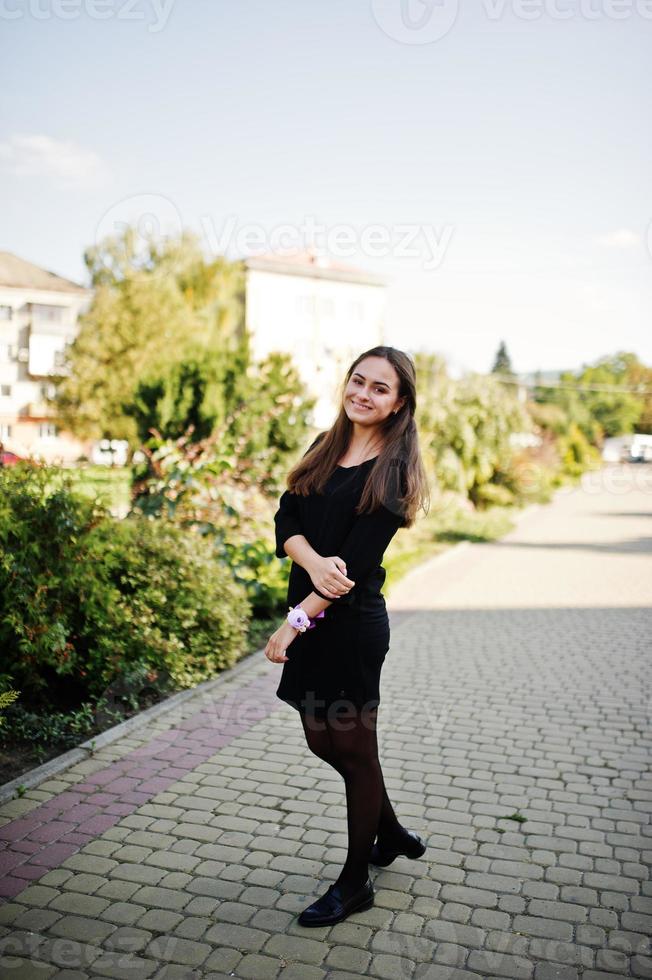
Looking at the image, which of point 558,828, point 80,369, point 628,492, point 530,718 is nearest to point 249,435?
point 530,718

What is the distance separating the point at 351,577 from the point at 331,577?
88 mm

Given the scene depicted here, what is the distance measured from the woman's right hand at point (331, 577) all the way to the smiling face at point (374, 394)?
57 cm

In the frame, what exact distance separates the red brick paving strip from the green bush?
0.60m

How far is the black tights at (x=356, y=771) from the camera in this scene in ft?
10.2

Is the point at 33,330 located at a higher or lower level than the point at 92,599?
higher

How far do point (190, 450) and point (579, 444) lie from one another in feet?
120

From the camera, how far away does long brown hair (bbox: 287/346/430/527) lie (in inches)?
118

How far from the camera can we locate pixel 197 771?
15.2ft

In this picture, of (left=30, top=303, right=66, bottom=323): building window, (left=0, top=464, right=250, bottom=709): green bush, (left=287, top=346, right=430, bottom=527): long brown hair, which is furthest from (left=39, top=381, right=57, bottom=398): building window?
(left=287, top=346, right=430, bottom=527): long brown hair

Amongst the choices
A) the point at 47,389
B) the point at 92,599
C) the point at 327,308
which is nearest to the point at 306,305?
the point at 327,308

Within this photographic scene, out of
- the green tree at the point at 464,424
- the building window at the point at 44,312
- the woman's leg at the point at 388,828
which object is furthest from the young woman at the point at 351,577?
the building window at the point at 44,312

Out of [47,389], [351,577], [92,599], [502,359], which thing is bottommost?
[92,599]

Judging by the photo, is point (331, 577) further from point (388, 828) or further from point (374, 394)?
point (388, 828)

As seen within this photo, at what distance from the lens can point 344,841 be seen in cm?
381
